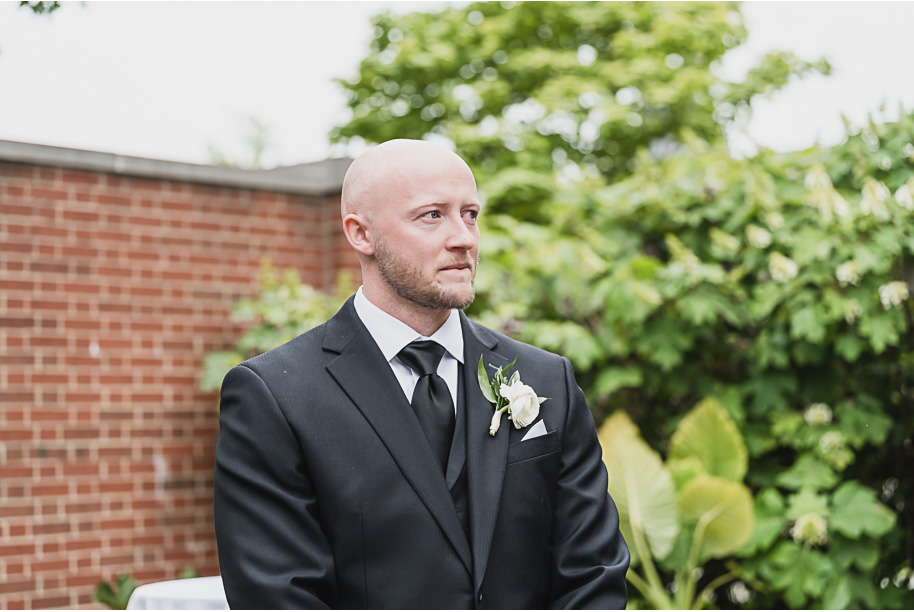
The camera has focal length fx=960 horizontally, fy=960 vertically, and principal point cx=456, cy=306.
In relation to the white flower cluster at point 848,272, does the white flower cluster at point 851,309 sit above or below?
below

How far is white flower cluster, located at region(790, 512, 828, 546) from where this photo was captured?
4.98 metres

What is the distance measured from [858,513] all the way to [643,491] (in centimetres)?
110

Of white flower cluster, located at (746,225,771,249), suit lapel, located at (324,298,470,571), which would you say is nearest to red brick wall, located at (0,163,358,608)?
white flower cluster, located at (746,225,771,249)

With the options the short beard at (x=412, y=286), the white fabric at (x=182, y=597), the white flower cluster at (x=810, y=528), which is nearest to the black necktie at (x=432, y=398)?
the short beard at (x=412, y=286)

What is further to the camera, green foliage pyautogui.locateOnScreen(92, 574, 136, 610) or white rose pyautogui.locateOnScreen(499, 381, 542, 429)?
green foliage pyautogui.locateOnScreen(92, 574, 136, 610)

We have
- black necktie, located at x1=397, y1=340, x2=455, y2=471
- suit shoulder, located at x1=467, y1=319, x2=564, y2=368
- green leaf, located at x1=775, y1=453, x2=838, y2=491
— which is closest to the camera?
black necktie, located at x1=397, y1=340, x2=455, y2=471

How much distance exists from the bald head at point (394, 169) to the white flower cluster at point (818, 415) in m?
3.91

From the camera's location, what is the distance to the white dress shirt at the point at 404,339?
2092 millimetres

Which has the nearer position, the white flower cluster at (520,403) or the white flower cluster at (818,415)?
the white flower cluster at (520,403)

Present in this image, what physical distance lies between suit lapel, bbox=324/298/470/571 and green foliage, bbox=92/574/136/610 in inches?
150

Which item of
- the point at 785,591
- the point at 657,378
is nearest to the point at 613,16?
the point at 657,378

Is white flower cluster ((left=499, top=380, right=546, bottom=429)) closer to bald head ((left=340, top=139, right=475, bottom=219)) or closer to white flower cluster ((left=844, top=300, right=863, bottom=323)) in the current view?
bald head ((left=340, top=139, right=475, bottom=219))

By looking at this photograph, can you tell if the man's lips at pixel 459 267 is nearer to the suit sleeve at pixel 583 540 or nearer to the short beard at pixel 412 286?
the short beard at pixel 412 286

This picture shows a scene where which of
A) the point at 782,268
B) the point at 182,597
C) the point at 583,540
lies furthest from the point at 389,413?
the point at 782,268
